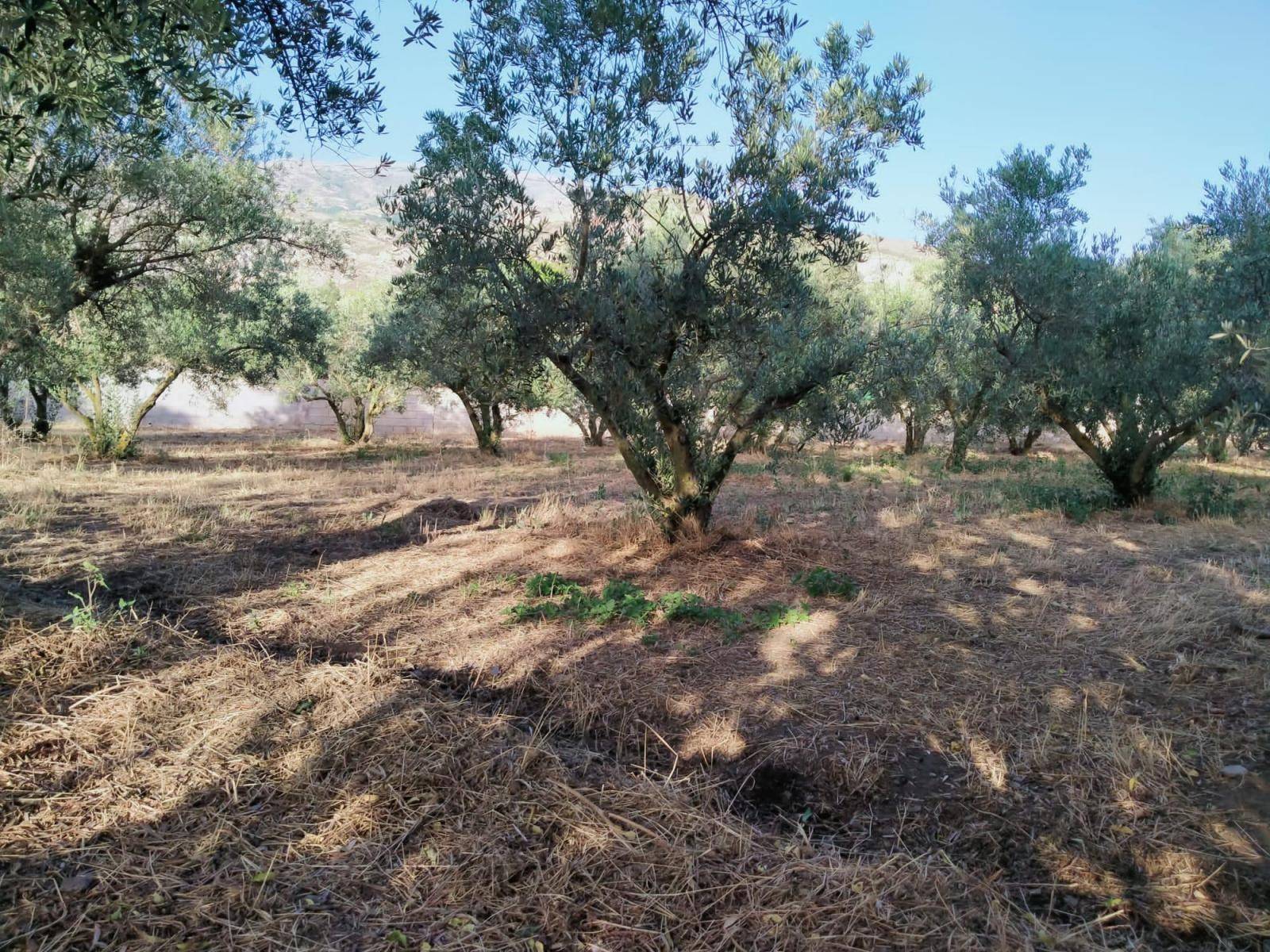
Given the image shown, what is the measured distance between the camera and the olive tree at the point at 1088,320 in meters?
10.2

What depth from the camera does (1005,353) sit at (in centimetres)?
1202

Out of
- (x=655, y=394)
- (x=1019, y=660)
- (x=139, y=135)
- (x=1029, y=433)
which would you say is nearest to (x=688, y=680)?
(x=1019, y=660)

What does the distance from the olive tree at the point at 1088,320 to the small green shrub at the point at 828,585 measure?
6.43 metres

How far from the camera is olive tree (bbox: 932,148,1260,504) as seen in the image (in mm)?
10203

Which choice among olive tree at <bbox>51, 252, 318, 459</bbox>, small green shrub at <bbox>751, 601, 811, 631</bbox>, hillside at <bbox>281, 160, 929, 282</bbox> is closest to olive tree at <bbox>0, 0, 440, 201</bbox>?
hillside at <bbox>281, 160, 929, 282</bbox>

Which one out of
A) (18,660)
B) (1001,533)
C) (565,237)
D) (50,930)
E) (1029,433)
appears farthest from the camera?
(1029,433)

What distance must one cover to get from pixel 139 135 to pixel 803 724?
18.4 ft

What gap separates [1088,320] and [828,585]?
725cm

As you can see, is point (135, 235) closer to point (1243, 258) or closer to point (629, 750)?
point (629, 750)

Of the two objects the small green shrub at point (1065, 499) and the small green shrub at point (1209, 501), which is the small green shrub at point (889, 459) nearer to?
the small green shrub at point (1065, 499)

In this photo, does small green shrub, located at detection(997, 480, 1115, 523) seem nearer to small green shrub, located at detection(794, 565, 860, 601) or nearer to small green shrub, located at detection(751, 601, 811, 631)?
small green shrub, located at detection(794, 565, 860, 601)

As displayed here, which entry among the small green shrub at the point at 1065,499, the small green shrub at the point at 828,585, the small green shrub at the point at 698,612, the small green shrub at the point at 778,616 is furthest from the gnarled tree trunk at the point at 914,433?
the small green shrub at the point at 698,612

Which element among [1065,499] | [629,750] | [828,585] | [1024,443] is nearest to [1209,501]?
[1065,499]

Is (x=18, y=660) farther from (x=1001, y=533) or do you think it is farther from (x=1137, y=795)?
(x=1001, y=533)
